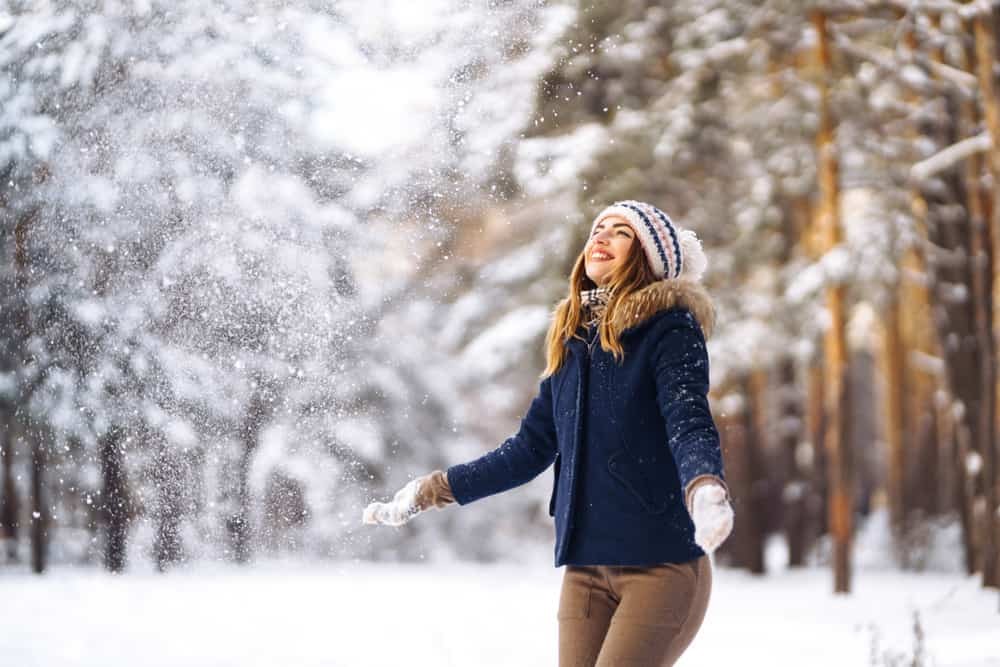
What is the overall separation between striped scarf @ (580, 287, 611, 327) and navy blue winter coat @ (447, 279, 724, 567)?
0.04 m

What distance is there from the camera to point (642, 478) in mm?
2447

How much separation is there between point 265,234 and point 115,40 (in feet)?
5.73

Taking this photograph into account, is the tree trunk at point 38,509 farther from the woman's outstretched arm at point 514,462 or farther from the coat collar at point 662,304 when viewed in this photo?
the coat collar at point 662,304

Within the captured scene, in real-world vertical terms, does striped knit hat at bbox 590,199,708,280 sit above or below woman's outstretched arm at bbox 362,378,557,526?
above

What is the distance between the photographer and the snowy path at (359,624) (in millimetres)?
6516

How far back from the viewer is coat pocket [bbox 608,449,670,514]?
243 cm

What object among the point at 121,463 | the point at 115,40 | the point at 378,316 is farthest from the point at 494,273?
the point at 115,40

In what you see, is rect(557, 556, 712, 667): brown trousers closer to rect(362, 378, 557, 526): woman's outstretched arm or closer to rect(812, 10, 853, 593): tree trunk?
rect(362, 378, 557, 526): woman's outstretched arm

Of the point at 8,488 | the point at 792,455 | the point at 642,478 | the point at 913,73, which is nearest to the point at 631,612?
the point at 642,478

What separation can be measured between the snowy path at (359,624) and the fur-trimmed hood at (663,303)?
147 inches

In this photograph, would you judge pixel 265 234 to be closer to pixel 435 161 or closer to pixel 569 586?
pixel 435 161

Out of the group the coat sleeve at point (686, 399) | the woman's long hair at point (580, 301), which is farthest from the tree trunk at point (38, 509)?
the coat sleeve at point (686, 399)

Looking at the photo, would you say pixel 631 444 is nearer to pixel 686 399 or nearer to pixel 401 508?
pixel 686 399

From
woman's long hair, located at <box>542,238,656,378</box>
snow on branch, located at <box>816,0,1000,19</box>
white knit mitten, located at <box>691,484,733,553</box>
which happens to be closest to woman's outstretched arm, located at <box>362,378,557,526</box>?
woman's long hair, located at <box>542,238,656,378</box>
